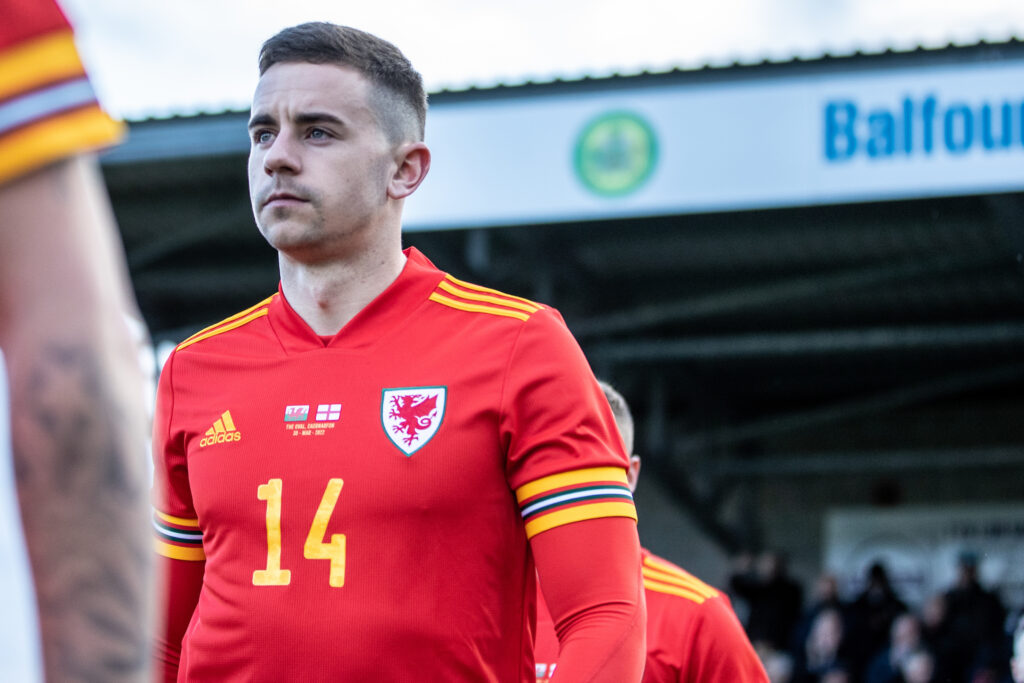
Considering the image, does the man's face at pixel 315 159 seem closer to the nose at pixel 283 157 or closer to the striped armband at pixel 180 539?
the nose at pixel 283 157

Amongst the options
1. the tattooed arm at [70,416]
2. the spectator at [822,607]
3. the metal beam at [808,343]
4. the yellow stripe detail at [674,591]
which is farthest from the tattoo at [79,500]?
the metal beam at [808,343]

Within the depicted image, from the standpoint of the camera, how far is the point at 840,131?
10078 millimetres

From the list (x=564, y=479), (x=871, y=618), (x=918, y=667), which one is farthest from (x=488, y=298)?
(x=871, y=618)

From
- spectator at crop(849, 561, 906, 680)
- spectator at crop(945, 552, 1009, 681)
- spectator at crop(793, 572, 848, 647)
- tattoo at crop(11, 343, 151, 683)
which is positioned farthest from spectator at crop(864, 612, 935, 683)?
tattoo at crop(11, 343, 151, 683)

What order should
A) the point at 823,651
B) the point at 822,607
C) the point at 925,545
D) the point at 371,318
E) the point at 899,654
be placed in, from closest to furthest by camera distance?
the point at 371,318 → the point at 899,654 → the point at 823,651 → the point at 822,607 → the point at 925,545

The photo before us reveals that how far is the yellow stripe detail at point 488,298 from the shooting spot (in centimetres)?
256

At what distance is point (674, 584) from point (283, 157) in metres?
2.05

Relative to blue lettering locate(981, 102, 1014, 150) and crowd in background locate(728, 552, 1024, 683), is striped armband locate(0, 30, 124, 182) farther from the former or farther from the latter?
crowd in background locate(728, 552, 1024, 683)

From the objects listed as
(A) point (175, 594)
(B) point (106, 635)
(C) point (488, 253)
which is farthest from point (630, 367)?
(B) point (106, 635)

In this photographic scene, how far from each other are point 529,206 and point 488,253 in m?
1.36

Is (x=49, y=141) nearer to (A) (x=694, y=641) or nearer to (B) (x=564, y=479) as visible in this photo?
(B) (x=564, y=479)

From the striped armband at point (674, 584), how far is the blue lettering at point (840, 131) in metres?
6.43

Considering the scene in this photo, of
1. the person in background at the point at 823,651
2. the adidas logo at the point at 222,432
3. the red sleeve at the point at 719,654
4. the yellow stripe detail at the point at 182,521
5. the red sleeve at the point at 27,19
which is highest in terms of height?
the red sleeve at the point at 27,19

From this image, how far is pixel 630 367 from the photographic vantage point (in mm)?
14711
